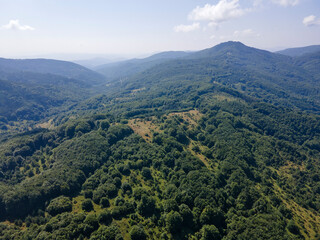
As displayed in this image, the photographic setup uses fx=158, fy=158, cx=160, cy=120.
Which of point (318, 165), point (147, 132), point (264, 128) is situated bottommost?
point (318, 165)

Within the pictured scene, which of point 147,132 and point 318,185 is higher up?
point 147,132

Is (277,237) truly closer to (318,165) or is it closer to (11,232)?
(11,232)

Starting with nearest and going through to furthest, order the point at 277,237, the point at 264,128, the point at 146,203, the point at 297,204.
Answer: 1. the point at 277,237
2. the point at 146,203
3. the point at 297,204
4. the point at 264,128

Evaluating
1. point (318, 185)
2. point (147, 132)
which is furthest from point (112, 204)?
point (318, 185)

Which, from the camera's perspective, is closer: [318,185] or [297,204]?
[297,204]

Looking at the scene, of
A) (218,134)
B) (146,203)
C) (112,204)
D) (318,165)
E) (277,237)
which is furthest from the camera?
(218,134)

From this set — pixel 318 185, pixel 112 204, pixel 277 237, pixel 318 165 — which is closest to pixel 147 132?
pixel 112 204

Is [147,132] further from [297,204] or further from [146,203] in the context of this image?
[297,204]

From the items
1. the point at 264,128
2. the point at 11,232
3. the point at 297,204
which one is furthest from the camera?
the point at 264,128

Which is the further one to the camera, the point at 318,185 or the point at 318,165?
the point at 318,165
